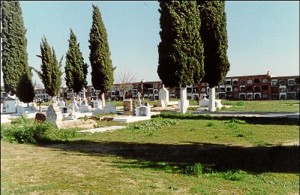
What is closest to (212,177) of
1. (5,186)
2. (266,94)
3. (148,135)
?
(5,186)

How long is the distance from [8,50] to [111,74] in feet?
36.8

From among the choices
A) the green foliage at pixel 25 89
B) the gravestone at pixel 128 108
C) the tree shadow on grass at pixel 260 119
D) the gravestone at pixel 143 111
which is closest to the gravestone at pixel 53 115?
the gravestone at pixel 143 111

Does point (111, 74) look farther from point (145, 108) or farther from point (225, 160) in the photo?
point (225, 160)

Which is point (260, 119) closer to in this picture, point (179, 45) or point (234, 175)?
point (179, 45)

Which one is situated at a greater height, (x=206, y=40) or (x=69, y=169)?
(x=206, y=40)

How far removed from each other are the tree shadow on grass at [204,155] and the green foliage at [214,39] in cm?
1795

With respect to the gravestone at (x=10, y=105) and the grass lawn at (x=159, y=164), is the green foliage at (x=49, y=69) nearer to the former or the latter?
the gravestone at (x=10, y=105)

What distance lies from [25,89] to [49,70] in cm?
446

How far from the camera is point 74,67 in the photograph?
1522 inches

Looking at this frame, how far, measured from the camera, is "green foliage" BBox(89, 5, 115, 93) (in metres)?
35.5

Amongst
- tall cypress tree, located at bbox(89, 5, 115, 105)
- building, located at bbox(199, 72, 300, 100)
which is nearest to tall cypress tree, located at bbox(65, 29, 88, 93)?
tall cypress tree, located at bbox(89, 5, 115, 105)

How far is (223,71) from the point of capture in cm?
2972

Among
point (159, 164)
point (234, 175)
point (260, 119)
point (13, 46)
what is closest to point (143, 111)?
point (260, 119)

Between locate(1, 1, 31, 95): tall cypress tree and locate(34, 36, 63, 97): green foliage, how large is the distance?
204 centimetres
